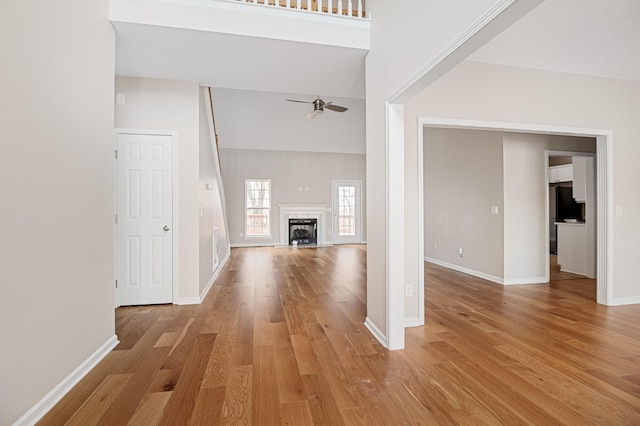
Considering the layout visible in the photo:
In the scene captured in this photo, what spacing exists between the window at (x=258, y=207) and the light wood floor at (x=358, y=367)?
18.9 feet

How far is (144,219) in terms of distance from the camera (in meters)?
3.45

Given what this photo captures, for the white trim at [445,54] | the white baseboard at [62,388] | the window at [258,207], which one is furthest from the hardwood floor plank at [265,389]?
the window at [258,207]

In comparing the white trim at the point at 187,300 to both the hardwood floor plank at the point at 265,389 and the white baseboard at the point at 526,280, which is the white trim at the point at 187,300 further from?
the white baseboard at the point at 526,280

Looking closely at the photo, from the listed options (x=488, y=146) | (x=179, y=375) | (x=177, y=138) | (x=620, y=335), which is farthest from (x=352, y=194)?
(x=179, y=375)

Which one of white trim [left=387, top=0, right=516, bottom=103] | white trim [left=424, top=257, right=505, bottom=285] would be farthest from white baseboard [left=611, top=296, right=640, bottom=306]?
white trim [left=387, top=0, right=516, bottom=103]

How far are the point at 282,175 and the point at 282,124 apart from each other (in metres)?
1.74

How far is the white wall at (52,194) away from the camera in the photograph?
4.70 feet

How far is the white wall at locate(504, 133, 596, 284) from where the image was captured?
436 centimetres

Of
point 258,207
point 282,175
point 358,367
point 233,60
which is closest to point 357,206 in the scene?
point 282,175

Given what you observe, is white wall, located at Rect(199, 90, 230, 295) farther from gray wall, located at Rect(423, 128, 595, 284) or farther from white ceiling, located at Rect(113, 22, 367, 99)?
gray wall, located at Rect(423, 128, 595, 284)

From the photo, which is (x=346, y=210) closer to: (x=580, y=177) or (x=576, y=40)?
(x=580, y=177)

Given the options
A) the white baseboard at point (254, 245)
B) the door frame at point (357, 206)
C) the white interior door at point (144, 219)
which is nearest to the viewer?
the white interior door at point (144, 219)

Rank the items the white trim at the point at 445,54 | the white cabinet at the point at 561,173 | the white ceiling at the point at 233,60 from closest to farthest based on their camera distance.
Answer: the white trim at the point at 445,54
the white ceiling at the point at 233,60
the white cabinet at the point at 561,173

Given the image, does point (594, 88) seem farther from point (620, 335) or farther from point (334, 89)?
point (334, 89)
